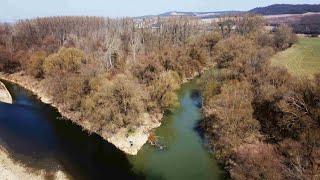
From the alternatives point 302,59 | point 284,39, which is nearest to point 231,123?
point 302,59

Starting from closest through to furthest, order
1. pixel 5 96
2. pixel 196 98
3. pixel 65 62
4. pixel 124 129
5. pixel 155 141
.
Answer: pixel 155 141 → pixel 124 129 → pixel 196 98 → pixel 5 96 → pixel 65 62

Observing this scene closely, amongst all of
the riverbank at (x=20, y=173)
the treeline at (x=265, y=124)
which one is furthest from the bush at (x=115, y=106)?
the riverbank at (x=20, y=173)

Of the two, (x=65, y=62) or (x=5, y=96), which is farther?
(x=65, y=62)

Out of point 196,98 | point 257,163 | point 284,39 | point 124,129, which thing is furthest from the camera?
point 284,39

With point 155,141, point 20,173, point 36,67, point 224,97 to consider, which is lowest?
point 20,173

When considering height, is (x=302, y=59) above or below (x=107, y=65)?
above

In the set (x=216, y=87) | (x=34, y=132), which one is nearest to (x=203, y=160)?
(x=216, y=87)

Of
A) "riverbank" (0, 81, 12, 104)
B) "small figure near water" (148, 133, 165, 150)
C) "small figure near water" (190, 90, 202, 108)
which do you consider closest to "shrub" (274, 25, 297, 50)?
"small figure near water" (190, 90, 202, 108)

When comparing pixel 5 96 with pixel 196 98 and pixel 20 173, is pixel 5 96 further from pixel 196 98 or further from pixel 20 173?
pixel 196 98
